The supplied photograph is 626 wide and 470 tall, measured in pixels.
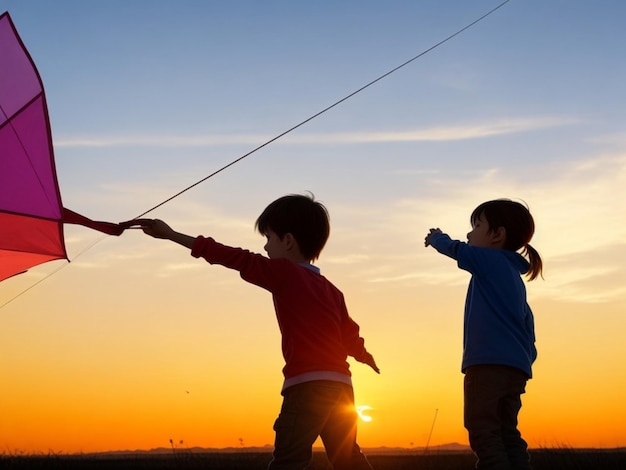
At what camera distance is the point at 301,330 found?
570cm

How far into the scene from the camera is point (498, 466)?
5.71 m

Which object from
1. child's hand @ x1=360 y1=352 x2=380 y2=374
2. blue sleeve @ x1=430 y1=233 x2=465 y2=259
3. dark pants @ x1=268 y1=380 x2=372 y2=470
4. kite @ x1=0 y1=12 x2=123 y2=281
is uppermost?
kite @ x1=0 y1=12 x2=123 y2=281

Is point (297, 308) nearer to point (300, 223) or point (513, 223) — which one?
point (300, 223)

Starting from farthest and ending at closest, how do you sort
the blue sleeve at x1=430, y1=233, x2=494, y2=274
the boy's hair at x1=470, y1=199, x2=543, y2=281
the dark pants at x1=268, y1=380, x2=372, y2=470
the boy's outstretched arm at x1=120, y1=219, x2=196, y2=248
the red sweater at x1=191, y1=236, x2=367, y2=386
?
the boy's hair at x1=470, y1=199, x2=543, y2=281 → the blue sleeve at x1=430, y1=233, x2=494, y2=274 → the red sweater at x1=191, y1=236, x2=367, y2=386 → the boy's outstretched arm at x1=120, y1=219, x2=196, y2=248 → the dark pants at x1=268, y1=380, x2=372, y2=470

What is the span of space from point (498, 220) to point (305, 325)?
5.77 ft

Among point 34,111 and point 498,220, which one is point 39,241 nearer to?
point 34,111

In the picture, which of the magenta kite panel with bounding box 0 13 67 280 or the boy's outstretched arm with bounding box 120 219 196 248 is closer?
the boy's outstretched arm with bounding box 120 219 196 248

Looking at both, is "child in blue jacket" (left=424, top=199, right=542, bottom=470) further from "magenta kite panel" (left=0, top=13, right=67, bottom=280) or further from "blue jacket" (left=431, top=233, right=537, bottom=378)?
"magenta kite panel" (left=0, top=13, right=67, bottom=280)

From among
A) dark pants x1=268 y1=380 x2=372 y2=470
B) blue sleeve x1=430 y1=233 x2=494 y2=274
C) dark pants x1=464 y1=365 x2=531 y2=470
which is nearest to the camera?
dark pants x1=268 y1=380 x2=372 y2=470

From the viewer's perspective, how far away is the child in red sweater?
213 inches

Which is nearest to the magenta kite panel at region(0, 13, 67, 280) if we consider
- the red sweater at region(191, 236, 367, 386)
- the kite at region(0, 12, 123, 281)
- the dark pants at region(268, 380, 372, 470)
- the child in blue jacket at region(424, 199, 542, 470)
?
the kite at region(0, 12, 123, 281)

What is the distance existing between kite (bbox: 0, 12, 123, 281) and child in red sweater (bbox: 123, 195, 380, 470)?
3.93 feet

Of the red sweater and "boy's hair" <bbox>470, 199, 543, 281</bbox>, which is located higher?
"boy's hair" <bbox>470, 199, 543, 281</bbox>

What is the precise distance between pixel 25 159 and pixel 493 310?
362 centimetres
